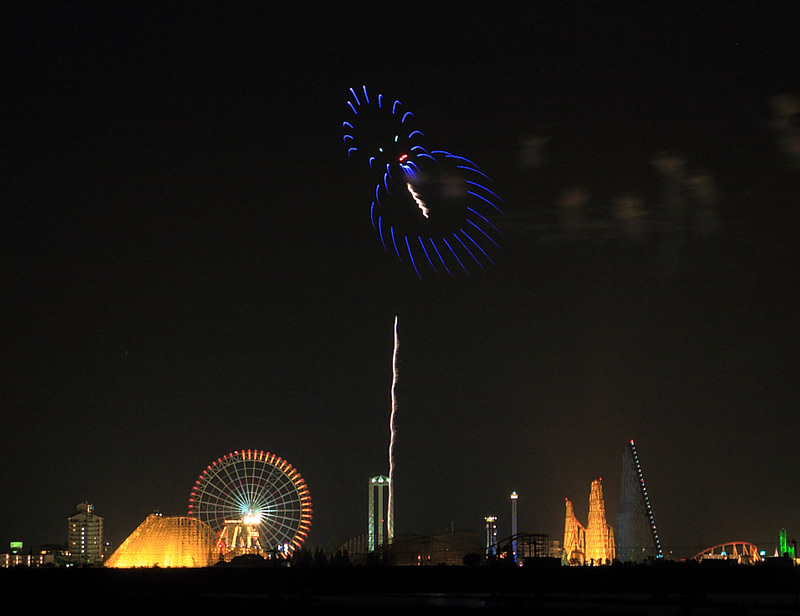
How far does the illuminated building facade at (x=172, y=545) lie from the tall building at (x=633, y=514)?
181ft

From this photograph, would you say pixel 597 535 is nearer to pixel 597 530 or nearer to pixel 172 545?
pixel 597 530

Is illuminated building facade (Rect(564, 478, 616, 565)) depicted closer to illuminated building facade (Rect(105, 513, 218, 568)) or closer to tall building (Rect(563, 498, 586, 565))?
tall building (Rect(563, 498, 586, 565))

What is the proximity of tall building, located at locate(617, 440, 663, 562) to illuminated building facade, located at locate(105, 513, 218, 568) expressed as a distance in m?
55.1

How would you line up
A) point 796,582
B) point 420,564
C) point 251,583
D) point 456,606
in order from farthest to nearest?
point 420,564 < point 251,583 < point 796,582 < point 456,606

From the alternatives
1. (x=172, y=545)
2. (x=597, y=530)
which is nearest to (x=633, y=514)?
(x=597, y=530)

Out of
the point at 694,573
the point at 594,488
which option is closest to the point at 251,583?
the point at 694,573

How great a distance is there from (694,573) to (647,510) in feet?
136

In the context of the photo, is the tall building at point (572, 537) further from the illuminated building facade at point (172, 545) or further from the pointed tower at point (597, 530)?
the illuminated building facade at point (172, 545)

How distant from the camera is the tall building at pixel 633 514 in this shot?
144 meters

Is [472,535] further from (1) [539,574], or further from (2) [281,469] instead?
(1) [539,574]

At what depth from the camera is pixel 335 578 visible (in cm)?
10050

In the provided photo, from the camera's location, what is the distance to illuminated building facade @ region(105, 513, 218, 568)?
408 feet

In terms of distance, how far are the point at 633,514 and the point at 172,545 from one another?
198ft

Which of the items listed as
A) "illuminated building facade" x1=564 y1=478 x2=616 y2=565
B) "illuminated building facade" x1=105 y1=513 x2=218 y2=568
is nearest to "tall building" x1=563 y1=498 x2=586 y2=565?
"illuminated building facade" x1=564 y1=478 x2=616 y2=565
